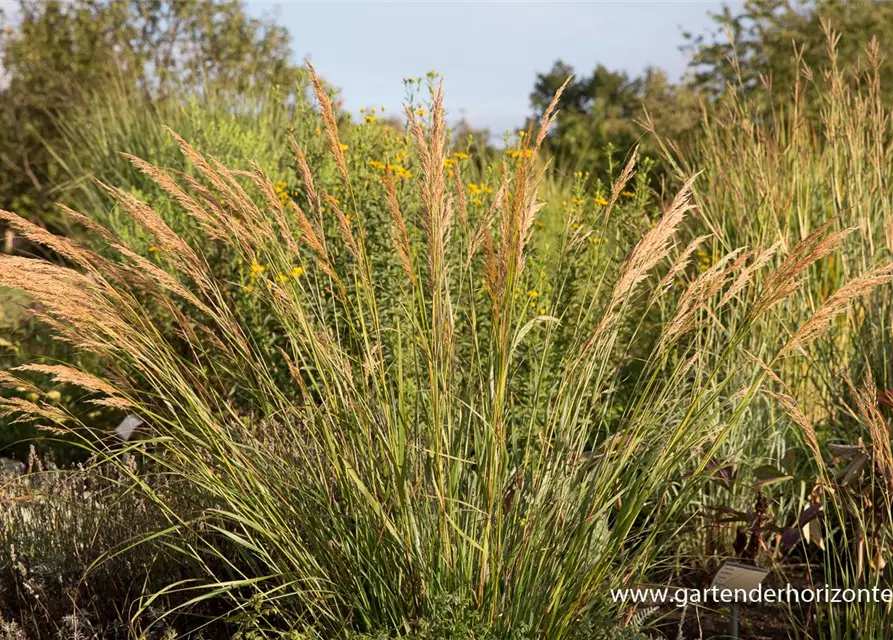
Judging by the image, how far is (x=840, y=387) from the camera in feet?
11.8

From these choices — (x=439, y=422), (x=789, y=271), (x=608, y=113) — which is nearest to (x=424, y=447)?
(x=439, y=422)

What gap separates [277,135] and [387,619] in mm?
5903

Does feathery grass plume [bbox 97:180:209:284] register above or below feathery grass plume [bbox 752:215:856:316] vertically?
above

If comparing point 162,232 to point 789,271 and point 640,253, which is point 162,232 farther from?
point 789,271

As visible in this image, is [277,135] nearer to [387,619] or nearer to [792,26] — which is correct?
[387,619]

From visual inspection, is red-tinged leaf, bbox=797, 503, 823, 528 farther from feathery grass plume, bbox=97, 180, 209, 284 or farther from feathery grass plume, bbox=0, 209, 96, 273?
feathery grass plume, bbox=0, 209, 96, 273

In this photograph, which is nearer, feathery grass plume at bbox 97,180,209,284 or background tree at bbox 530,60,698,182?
feathery grass plume at bbox 97,180,209,284

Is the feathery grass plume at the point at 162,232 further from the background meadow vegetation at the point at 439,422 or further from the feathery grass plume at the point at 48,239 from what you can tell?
the feathery grass plume at the point at 48,239

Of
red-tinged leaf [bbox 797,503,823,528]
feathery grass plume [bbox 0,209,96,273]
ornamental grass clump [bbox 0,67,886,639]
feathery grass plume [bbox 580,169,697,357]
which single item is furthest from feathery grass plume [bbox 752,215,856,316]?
feathery grass plume [bbox 0,209,96,273]

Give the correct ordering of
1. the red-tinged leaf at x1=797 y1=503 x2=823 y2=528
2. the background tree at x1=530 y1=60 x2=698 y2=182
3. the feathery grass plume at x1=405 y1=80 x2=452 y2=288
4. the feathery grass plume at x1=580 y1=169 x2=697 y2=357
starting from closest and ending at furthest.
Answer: the feathery grass plume at x1=405 y1=80 x2=452 y2=288 < the feathery grass plume at x1=580 y1=169 x2=697 y2=357 < the red-tinged leaf at x1=797 y1=503 x2=823 y2=528 < the background tree at x1=530 y1=60 x2=698 y2=182

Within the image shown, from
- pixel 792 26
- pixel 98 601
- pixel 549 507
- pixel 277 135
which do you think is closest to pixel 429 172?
pixel 549 507

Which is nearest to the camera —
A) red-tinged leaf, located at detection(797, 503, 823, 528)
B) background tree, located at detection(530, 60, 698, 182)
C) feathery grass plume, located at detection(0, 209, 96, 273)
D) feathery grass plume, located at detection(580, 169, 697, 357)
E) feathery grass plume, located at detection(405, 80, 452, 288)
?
feathery grass plume, located at detection(405, 80, 452, 288)

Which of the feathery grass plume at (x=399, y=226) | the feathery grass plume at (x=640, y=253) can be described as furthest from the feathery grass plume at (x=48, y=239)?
the feathery grass plume at (x=640, y=253)

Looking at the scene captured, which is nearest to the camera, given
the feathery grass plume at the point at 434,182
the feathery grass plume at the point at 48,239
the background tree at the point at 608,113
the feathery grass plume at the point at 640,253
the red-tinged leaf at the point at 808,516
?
the feathery grass plume at the point at 434,182
